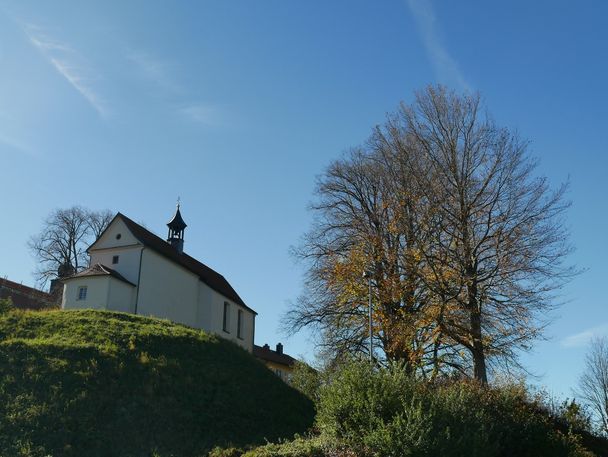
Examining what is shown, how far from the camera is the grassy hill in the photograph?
1557 centimetres

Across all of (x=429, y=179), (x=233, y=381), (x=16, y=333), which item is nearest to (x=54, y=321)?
(x=16, y=333)

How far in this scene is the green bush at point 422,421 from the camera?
1143 cm

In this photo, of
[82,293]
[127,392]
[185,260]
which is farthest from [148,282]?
[127,392]

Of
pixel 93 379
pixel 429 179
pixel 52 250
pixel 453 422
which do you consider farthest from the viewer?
pixel 52 250

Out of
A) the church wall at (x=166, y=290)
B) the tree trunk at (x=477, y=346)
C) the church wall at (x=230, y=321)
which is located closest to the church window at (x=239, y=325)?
the church wall at (x=230, y=321)

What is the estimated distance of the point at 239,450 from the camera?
46.8 ft

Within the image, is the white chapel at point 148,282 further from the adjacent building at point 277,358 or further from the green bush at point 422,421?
the green bush at point 422,421

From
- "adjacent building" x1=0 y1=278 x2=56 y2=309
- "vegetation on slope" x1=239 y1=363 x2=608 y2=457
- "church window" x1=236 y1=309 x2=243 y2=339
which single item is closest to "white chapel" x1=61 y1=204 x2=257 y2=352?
"church window" x1=236 y1=309 x2=243 y2=339

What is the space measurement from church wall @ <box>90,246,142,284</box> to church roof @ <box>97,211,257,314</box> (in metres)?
0.89

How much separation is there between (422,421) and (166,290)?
29645 millimetres

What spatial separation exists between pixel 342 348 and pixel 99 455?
14.8 metres

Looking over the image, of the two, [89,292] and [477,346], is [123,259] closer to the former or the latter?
[89,292]

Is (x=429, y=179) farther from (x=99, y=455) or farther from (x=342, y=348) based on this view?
(x=99, y=455)

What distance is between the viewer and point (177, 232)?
47.1 metres
